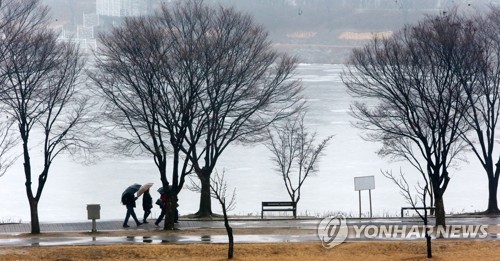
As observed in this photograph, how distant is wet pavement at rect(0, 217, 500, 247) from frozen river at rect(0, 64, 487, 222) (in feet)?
28.9

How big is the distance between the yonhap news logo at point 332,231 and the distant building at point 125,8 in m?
42.3

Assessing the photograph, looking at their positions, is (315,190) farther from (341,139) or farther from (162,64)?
(162,64)

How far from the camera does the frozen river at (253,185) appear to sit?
1645 inches

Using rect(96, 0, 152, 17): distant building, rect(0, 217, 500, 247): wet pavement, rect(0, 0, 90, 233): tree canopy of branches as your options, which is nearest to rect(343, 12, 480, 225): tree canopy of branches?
A: rect(0, 217, 500, 247): wet pavement

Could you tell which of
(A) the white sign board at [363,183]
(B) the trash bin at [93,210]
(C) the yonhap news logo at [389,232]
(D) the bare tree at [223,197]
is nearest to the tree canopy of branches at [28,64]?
(B) the trash bin at [93,210]

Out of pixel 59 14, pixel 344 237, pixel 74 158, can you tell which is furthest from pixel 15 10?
pixel 59 14

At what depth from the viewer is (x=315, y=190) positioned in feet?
163

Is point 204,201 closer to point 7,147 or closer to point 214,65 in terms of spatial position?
point 214,65

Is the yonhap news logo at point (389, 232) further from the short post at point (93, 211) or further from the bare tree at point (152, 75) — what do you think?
the short post at point (93, 211)

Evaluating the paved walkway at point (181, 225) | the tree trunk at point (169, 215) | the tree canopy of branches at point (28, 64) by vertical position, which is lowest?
the paved walkway at point (181, 225)

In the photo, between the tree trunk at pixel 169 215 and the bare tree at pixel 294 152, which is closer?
the tree trunk at pixel 169 215

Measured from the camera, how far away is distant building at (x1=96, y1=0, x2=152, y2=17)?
70375mm

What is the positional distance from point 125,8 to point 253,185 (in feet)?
95.4

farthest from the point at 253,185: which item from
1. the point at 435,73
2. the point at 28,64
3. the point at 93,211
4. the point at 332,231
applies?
the point at 332,231
